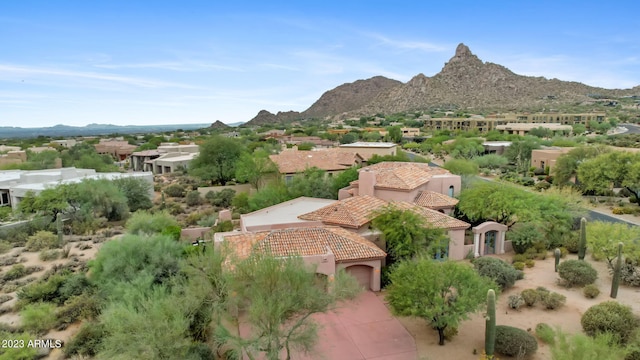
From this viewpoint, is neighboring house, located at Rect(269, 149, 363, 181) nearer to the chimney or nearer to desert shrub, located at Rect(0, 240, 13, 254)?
the chimney

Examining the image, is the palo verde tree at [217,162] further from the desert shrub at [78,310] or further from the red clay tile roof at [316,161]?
the desert shrub at [78,310]

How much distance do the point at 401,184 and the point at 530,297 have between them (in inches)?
475

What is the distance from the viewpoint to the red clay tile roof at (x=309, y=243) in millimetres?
19750

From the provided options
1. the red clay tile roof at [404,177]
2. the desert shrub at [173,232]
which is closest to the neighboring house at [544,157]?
the red clay tile roof at [404,177]

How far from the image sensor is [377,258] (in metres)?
20.8

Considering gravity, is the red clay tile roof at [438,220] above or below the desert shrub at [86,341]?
above

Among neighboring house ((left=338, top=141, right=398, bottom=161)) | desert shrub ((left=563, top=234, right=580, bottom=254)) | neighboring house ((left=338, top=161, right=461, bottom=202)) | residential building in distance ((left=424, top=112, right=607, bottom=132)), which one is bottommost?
desert shrub ((left=563, top=234, right=580, bottom=254))

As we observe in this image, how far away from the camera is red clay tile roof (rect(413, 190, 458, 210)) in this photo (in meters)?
28.6

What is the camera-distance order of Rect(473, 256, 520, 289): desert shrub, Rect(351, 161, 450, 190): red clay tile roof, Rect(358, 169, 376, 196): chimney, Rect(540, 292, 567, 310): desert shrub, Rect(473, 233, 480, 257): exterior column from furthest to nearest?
Rect(358, 169, 376, 196): chimney → Rect(351, 161, 450, 190): red clay tile roof → Rect(473, 233, 480, 257): exterior column → Rect(473, 256, 520, 289): desert shrub → Rect(540, 292, 567, 310): desert shrub

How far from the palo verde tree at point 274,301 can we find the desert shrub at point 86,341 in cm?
694

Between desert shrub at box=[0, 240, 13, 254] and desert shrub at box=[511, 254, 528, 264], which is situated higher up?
desert shrub at box=[511, 254, 528, 264]

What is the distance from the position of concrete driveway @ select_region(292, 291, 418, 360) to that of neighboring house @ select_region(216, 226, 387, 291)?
1.77m

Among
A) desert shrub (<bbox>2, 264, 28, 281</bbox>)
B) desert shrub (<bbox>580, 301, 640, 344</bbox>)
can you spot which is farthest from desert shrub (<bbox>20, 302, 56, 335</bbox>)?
desert shrub (<bbox>580, 301, 640, 344</bbox>)

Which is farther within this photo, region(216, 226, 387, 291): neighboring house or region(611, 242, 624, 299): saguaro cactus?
region(216, 226, 387, 291): neighboring house
